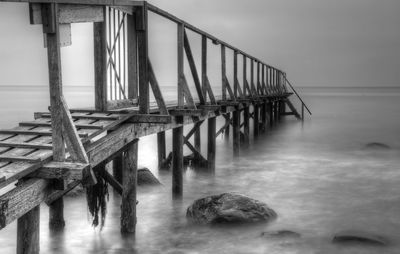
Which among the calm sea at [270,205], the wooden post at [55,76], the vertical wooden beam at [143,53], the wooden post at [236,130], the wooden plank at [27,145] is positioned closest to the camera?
the wooden post at [55,76]

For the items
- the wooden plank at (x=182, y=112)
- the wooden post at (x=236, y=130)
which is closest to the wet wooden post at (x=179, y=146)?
the wooden plank at (x=182, y=112)

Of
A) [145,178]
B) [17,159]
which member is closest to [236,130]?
[145,178]

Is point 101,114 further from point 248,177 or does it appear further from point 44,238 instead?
point 248,177

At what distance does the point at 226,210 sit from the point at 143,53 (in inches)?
119

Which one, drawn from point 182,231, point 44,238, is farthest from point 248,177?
point 44,238

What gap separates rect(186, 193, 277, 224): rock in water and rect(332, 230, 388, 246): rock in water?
50.6 inches

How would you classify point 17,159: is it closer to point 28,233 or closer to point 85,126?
point 28,233

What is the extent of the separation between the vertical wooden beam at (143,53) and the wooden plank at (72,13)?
1199mm

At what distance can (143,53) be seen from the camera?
6551 millimetres

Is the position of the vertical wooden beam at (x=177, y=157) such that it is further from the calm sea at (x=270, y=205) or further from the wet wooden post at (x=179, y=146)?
the calm sea at (x=270, y=205)

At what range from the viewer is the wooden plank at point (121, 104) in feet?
21.5

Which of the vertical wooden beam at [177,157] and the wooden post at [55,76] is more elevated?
the wooden post at [55,76]

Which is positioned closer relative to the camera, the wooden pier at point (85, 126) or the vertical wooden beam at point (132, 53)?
the wooden pier at point (85, 126)

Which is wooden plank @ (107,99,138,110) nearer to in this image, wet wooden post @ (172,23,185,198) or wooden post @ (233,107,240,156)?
wet wooden post @ (172,23,185,198)
